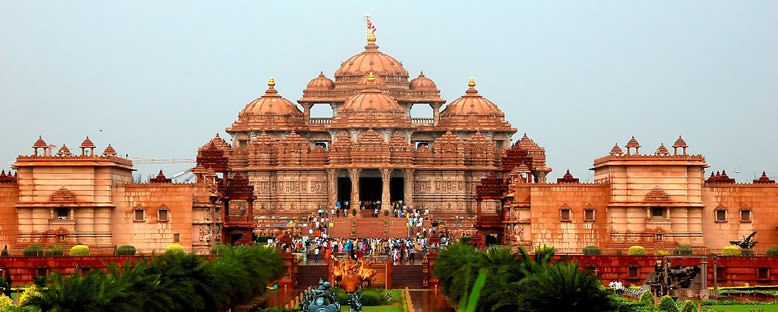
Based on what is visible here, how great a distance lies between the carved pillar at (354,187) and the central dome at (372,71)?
43.5 feet

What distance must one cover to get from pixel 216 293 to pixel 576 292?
14674mm

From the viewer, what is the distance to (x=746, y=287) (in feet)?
233

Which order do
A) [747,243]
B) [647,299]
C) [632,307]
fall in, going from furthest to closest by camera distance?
[747,243] → [647,299] → [632,307]

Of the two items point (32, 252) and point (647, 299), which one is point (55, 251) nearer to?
point (32, 252)

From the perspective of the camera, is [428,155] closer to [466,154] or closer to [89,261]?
[466,154]

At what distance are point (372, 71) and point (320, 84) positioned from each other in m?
3.43

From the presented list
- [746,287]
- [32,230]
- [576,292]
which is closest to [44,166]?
[32,230]

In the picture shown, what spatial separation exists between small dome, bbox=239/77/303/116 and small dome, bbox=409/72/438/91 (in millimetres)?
7626

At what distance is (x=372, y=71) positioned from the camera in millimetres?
126750

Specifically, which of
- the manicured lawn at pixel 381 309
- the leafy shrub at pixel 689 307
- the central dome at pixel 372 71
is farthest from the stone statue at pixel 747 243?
the central dome at pixel 372 71

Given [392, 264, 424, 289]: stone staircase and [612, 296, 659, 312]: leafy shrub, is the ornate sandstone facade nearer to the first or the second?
[392, 264, 424, 289]: stone staircase

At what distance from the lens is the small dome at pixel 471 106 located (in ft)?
404

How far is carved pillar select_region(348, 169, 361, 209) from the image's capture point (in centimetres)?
11294

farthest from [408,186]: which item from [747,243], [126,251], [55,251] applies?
[55,251]
